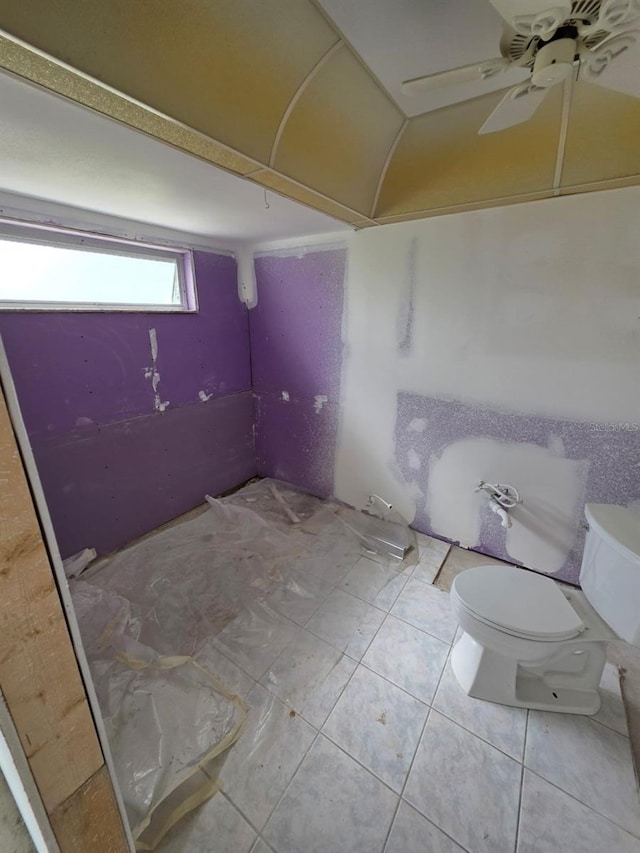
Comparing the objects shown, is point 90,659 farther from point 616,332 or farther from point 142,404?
point 616,332

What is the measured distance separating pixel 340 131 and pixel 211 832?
2.43 metres

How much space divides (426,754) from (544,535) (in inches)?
48.0

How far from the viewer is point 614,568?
1.20 m

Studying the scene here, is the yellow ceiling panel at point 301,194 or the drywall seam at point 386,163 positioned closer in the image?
the yellow ceiling panel at point 301,194

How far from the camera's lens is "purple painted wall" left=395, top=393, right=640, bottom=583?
5.20 ft

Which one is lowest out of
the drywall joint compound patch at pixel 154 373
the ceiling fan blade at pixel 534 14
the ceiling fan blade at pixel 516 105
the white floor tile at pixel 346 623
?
the white floor tile at pixel 346 623

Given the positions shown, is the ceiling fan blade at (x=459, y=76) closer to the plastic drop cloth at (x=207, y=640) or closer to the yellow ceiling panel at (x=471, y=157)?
the yellow ceiling panel at (x=471, y=157)

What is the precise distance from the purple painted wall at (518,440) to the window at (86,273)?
1.76 meters

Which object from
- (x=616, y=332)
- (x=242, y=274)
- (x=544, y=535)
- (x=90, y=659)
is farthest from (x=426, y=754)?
(x=242, y=274)

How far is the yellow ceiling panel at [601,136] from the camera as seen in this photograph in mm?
1226

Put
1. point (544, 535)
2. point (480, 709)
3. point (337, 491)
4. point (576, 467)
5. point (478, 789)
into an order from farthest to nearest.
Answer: point (337, 491) < point (544, 535) < point (576, 467) < point (480, 709) < point (478, 789)

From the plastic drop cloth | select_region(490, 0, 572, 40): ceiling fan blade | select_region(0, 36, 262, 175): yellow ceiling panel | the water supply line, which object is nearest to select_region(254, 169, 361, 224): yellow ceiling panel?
select_region(0, 36, 262, 175): yellow ceiling panel

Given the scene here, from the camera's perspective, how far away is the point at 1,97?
34.8 inches

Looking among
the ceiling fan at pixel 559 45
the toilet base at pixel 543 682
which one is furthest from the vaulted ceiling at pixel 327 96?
the toilet base at pixel 543 682
